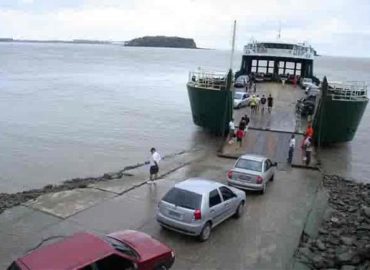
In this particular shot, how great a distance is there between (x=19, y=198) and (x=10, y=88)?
55.4 meters

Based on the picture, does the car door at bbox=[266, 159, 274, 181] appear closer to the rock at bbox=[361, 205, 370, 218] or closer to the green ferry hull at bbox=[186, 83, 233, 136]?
the rock at bbox=[361, 205, 370, 218]

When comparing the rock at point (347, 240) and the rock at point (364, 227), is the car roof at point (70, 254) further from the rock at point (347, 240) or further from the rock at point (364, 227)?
the rock at point (364, 227)

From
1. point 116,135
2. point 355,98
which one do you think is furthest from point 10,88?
point 355,98

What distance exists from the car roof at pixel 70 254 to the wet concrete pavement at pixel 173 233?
3000mm

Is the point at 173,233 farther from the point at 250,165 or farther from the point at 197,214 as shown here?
the point at 250,165

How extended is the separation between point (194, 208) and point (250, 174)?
521 centimetres

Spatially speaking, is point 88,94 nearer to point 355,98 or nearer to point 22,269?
point 355,98

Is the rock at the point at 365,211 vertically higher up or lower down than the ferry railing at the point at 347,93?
lower down

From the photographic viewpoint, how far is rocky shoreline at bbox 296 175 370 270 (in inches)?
448

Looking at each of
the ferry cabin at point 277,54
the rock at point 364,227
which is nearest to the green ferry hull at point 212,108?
the rock at point 364,227

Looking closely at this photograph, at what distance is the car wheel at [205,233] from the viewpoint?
38.9 feet

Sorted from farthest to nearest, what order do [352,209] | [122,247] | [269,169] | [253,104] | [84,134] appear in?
[84,134]
[253,104]
[269,169]
[352,209]
[122,247]

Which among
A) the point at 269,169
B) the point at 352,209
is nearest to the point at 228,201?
the point at 269,169

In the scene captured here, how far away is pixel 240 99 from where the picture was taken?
34.1 m
